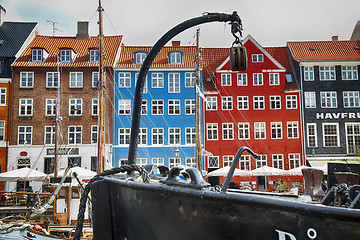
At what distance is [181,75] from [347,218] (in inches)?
1359

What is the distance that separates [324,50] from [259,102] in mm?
9005

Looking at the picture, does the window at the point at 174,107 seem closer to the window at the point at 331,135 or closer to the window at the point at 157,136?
the window at the point at 157,136

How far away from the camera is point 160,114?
116 ft

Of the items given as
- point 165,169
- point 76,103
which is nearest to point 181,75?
point 76,103

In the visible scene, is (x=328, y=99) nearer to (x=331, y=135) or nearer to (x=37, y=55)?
(x=331, y=135)

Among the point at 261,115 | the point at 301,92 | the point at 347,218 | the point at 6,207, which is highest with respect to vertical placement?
the point at 301,92

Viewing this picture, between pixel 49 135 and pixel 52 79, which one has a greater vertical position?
pixel 52 79

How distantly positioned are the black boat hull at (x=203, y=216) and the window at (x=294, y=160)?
108 ft

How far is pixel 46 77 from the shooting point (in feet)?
113

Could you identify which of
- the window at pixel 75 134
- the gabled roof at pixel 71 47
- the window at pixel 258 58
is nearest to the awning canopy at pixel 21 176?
the window at pixel 75 134

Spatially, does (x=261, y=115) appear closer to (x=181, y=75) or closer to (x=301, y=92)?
(x=301, y=92)

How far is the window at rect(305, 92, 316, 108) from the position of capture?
35.1 m

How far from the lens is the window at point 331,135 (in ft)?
113

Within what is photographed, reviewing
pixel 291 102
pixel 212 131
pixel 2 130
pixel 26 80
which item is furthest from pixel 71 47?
pixel 291 102
